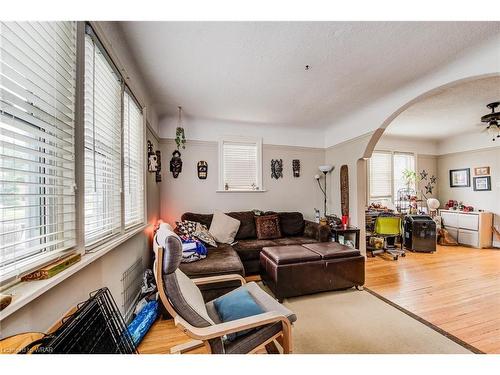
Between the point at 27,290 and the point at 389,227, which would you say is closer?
the point at 27,290

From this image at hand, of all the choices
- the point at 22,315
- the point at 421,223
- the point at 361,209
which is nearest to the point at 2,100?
the point at 22,315

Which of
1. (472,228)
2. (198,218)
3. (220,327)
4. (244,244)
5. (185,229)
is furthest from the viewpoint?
(472,228)

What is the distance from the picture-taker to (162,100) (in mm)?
3016

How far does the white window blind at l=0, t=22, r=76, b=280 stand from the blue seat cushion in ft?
3.39

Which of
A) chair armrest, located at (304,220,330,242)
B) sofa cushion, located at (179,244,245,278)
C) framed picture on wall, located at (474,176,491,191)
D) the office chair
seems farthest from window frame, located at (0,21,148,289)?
framed picture on wall, located at (474,176,491,191)

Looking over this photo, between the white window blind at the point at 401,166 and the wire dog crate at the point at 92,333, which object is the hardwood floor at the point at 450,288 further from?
the wire dog crate at the point at 92,333

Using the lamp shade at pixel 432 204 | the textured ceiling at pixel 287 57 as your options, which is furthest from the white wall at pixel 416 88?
the lamp shade at pixel 432 204

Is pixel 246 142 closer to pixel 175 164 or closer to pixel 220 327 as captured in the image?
pixel 175 164

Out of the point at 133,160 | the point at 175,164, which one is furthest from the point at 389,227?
the point at 133,160

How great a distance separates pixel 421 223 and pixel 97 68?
5.81m

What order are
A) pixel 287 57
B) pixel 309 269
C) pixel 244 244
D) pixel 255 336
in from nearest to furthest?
pixel 255 336, pixel 287 57, pixel 309 269, pixel 244 244

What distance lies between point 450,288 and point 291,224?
2255 millimetres

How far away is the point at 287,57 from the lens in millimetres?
2027

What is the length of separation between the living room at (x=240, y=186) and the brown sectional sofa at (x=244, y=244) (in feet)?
0.08
